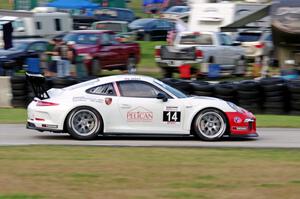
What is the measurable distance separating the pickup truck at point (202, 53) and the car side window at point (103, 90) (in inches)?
492

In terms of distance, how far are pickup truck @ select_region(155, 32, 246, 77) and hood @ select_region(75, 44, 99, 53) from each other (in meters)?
2.15

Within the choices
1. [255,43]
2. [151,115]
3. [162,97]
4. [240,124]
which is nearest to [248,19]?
[255,43]

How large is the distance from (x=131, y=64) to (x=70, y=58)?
4.37m

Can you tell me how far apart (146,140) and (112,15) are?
114 ft

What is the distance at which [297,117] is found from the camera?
17.7m

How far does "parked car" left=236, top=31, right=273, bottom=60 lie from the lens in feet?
96.6

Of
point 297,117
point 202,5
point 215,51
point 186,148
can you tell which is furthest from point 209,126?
point 202,5

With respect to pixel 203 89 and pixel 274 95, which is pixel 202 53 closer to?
pixel 203 89

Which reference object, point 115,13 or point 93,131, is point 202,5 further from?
point 93,131

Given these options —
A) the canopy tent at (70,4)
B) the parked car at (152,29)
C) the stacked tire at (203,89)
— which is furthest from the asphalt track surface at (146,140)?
the canopy tent at (70,4)

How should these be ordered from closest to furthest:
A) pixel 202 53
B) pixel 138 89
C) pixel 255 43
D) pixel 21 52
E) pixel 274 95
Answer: pixel 138 89, pixel 274 95, pixel 202 53, pixel 21 52, pixel 255 43

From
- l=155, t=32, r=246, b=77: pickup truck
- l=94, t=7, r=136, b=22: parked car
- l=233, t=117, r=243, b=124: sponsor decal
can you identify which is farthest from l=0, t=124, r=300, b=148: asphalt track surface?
l=94, t=7, r=136, b=22: parked car

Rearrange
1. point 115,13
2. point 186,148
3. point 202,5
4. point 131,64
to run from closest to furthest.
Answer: point 186,148 → point 131,64 → point 202,5 → point 115,13

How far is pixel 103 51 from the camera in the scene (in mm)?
28078
